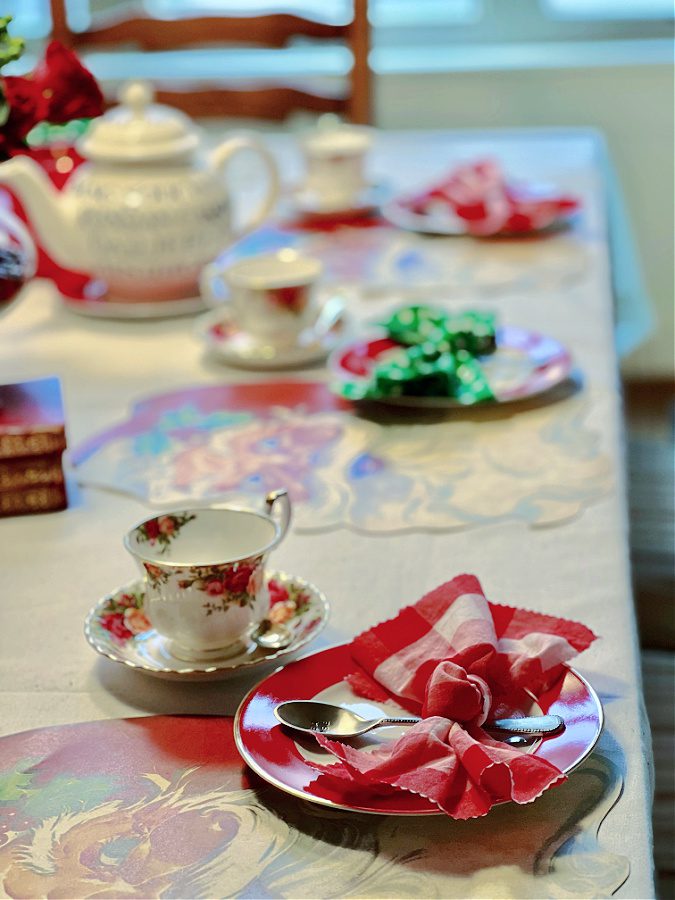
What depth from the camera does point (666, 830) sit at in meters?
0.99

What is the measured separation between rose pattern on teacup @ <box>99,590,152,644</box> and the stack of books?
20 centimetres

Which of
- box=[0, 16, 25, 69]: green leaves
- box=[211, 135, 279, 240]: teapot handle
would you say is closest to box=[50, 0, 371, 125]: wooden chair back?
box=[211, 135, 279, 240]: teapot handle

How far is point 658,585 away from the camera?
4.39ft

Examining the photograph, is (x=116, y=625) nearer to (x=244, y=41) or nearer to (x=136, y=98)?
(x=136, y=98)

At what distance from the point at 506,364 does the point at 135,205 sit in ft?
1.40

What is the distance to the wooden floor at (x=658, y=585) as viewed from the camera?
1010 mm

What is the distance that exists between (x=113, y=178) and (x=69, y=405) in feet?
1.01

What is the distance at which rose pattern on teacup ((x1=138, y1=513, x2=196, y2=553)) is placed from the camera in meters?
0.75

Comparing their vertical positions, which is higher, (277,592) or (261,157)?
(261,157)

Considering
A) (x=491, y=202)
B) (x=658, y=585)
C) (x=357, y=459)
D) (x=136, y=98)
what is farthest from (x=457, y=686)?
(x=491, y=202)

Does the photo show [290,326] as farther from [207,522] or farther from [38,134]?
[38,134]

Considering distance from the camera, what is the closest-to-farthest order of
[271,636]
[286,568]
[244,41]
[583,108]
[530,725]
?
[530,725]
[271,636]
[286,568]
[244,41]
[583,108]

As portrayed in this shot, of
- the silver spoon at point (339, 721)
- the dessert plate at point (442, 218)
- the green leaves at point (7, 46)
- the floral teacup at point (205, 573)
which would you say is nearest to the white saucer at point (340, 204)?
the dessert plate at point (442, 218)

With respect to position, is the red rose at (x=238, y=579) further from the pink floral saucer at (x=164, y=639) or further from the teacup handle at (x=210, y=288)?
the teacup handle at (x=210, y=288)
